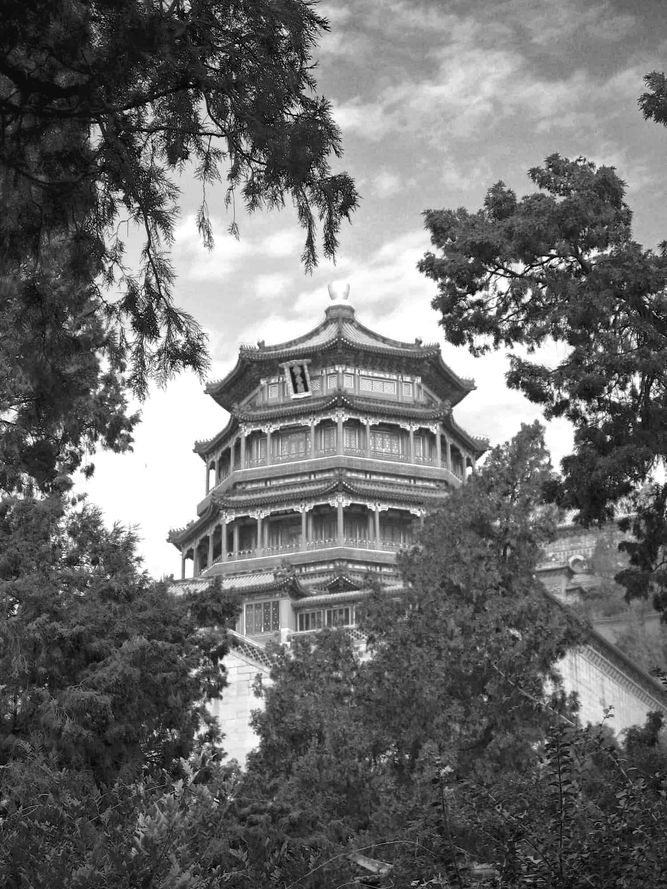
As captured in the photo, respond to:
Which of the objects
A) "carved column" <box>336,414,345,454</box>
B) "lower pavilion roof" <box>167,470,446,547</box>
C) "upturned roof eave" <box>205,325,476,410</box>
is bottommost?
"lower pavilion roof" <box>167,470,446,547</box>

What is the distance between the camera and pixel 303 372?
130ft

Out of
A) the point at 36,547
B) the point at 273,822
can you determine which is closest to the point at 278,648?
the point at 36,547

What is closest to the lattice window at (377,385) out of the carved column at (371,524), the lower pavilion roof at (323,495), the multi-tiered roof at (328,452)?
the multi-tiered roof at (328,452)

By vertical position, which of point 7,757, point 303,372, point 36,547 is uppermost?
point 303,372

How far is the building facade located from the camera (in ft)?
119

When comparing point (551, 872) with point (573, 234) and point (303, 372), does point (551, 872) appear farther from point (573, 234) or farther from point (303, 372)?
point (303, 372)

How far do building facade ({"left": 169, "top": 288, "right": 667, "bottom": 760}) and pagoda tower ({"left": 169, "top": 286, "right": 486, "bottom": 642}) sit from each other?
0.04m

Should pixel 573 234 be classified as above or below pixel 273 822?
above

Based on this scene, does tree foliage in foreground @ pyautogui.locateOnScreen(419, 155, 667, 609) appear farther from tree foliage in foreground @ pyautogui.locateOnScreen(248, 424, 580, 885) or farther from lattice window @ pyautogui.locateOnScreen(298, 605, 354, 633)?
lattice window @ pyautogui.locateOnScreen(298, 605, 354, 633)

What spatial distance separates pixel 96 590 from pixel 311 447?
24250 mm

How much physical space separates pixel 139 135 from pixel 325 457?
31871mm

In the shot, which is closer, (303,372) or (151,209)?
(151,209)

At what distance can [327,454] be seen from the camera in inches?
1499

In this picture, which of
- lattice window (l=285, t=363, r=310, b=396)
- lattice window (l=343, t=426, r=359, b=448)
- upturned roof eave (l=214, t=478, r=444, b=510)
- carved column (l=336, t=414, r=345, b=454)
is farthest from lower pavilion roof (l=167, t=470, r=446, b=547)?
lattice window (l=285, t=363, r=310, b=396)
